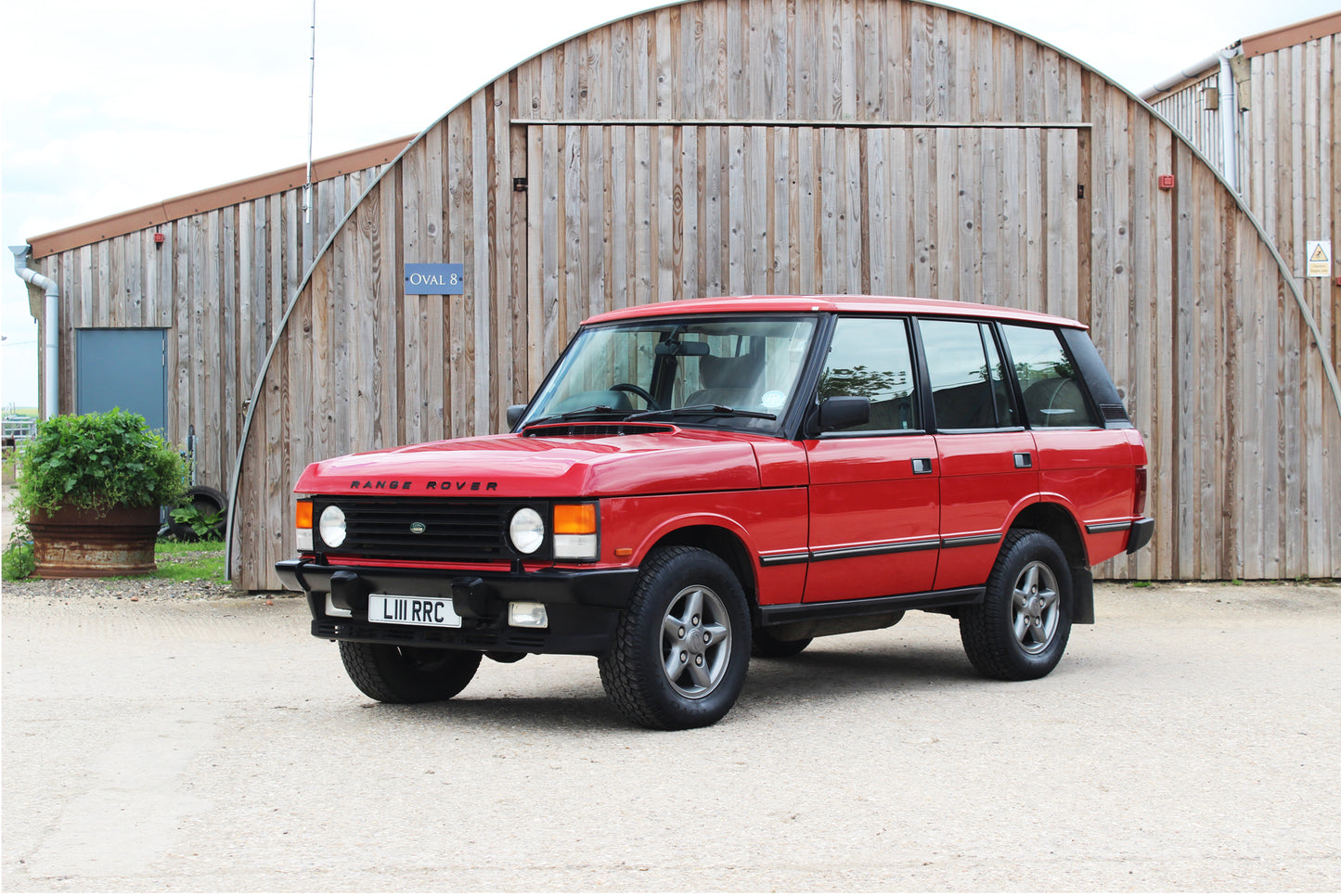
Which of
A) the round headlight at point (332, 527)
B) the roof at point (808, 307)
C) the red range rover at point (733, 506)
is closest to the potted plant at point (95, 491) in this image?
the red range rover at point (733, 506)

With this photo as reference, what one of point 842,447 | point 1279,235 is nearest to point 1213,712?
point 842,447

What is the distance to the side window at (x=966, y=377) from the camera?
7730 mm

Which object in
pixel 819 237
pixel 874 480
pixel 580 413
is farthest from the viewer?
pixel 819 237

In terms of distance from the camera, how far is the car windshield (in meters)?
7.04

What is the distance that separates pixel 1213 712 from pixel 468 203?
7510 millimetres

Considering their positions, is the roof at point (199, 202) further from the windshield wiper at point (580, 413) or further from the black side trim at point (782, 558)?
the black side trim at point (782, 558)

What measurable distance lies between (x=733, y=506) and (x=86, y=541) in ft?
27.0

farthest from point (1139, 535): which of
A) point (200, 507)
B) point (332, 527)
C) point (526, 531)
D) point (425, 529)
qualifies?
point (200, 507)

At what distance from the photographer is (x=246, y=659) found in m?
8.91

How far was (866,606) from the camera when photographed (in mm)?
7234

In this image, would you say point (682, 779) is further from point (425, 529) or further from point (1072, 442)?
point (1072, 442)

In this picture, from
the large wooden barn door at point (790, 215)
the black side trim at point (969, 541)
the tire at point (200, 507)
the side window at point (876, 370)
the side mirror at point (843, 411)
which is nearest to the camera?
the side mirror at point (843, 411)

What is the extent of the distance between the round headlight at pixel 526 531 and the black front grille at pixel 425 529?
0.11 feet

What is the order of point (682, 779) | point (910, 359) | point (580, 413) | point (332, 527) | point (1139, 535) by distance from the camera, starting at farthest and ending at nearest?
point (1139, 535)
point (910, 359)
point (580, 413)
point (332, 527)
point (682, 779)
